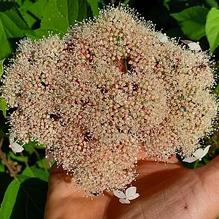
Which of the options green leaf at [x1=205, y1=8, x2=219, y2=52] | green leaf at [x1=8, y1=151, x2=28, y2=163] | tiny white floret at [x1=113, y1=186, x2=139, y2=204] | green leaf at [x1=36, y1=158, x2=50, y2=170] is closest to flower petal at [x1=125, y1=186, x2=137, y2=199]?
tiny white floret at [x1=113, y1=186, x2=139, y2=204]

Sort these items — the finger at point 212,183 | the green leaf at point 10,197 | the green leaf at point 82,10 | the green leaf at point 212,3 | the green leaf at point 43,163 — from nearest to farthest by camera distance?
the finger at point 212,183, the green leaf at point 82,10, the green leaf at point 10,197, the green leaf at point 212,3, the green leaf at point 43,163

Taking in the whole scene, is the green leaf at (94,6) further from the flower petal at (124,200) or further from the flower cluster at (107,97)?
the flower petal at (124,200)

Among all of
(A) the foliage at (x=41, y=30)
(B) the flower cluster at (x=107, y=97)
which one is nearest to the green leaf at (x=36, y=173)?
(A) the foliage at (x=41, y=30)

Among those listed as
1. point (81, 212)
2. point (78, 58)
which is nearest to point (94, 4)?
point (78, 58)

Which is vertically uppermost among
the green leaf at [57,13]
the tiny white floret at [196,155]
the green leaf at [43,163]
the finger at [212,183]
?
the green leaf at [57,13]

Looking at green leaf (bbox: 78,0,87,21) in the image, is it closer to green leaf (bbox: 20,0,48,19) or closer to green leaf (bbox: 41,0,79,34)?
green leaf (bbox: 41,0,79,34)

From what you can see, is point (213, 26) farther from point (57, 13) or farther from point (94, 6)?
point (57, 13)

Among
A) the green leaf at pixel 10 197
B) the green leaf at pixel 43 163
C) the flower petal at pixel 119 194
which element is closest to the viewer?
the flower petal at pixel 119 194

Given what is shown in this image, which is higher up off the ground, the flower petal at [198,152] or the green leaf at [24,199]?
the flower petal at [198,152]
